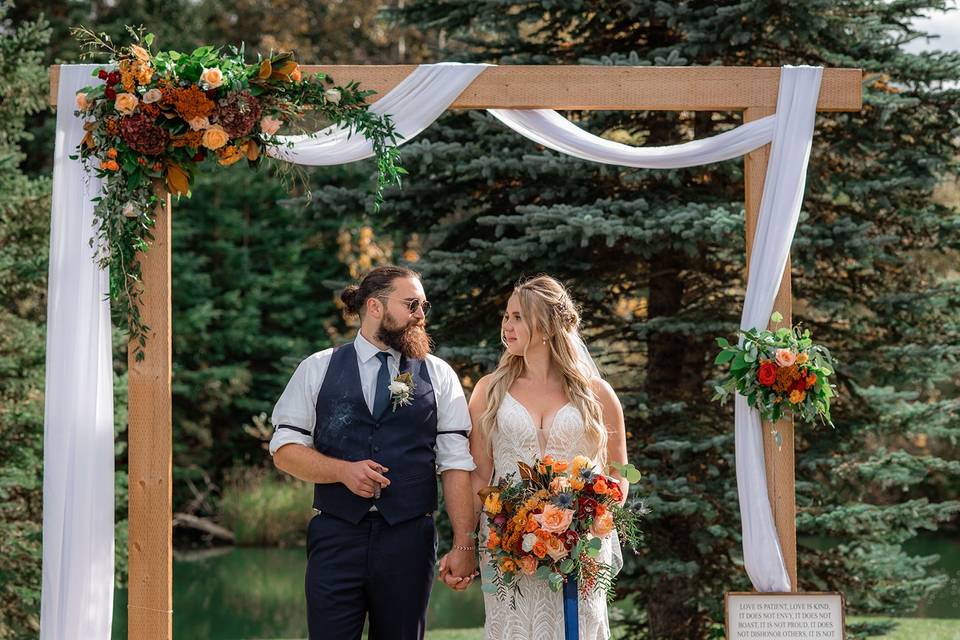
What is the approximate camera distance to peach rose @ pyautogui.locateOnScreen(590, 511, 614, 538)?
370 cm

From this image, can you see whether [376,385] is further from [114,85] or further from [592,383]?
[114,85]

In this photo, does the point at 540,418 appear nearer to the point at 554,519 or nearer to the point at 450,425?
the point at 450,425

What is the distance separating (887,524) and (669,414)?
1362 millimetres

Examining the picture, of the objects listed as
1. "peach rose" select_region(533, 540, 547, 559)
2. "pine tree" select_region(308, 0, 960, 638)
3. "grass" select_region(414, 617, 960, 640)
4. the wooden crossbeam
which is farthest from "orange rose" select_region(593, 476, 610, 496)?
"grass" select_region(414, 617, 960, 640)

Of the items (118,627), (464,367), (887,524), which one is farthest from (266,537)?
(887,524)

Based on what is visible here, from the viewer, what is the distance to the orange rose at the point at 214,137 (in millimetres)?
3996

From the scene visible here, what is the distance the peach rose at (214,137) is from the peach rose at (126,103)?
→ 0.25 meters

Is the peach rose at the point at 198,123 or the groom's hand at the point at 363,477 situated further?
the peach rose at the point at 198,123

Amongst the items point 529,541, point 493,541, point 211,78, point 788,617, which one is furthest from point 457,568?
point 211,78

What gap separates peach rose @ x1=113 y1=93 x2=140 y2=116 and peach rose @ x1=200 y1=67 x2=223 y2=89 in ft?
0.79

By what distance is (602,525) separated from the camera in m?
3.70

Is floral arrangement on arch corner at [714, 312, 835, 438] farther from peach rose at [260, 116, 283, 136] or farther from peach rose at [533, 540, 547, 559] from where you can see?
peach rose at [260, 116, 283, 136]

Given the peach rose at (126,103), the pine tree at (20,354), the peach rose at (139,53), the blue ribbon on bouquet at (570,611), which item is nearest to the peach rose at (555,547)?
the blue ribbon on bouquet at (570,611)

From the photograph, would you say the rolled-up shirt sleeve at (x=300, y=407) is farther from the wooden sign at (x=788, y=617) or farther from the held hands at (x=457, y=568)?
the wooden sign at (x=788, y=617)
